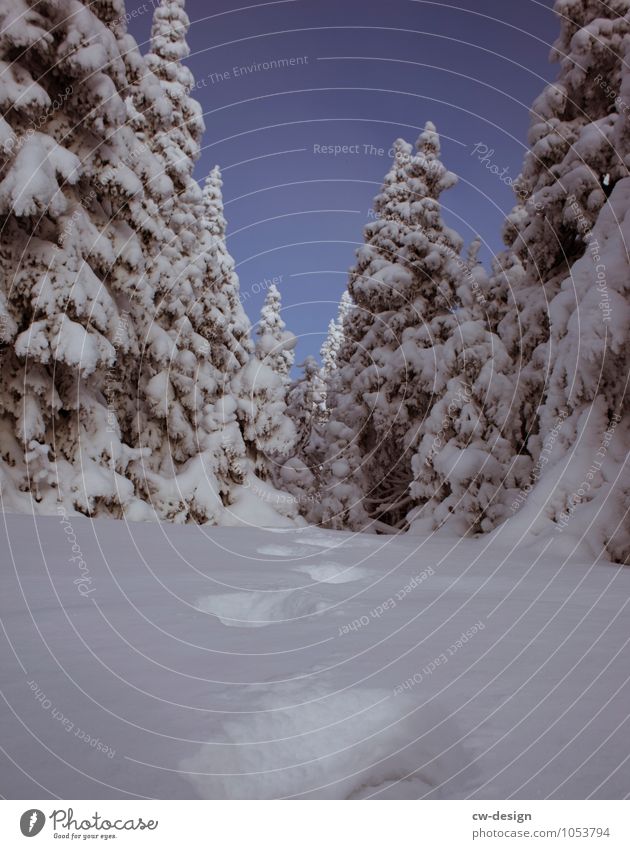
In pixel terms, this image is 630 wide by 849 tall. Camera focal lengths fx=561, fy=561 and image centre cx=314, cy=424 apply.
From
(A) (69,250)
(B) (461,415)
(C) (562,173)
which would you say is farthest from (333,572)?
(C) (562,173)

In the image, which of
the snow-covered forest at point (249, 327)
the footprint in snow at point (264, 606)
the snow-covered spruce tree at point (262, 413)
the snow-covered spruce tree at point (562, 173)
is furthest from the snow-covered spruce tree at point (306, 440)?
the footprint in snow at point (264, 606)

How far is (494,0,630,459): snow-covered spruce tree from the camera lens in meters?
12.3

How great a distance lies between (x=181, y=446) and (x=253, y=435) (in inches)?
115

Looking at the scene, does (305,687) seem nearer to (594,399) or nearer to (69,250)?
(594,399)

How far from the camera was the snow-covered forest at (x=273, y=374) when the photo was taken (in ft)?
25.1

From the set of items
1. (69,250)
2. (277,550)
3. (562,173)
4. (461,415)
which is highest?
(562,173)

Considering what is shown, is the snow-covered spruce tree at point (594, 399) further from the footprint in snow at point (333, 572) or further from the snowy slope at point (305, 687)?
the footprint in snow at point (333, 572)

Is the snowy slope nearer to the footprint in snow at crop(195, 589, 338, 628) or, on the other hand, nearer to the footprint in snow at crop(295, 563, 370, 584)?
the footprint in snow at crop(195, 589, 338, 628)

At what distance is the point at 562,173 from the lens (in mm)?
13336

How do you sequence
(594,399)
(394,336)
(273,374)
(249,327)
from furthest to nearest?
(249,327), (394,336), (273,374), (594,399)

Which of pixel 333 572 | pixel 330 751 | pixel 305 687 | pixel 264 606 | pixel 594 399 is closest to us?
pixel 330 751

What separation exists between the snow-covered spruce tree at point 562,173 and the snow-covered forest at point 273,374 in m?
0.06

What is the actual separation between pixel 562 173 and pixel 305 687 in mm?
14309

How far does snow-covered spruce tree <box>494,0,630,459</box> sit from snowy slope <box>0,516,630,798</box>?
9698mm
